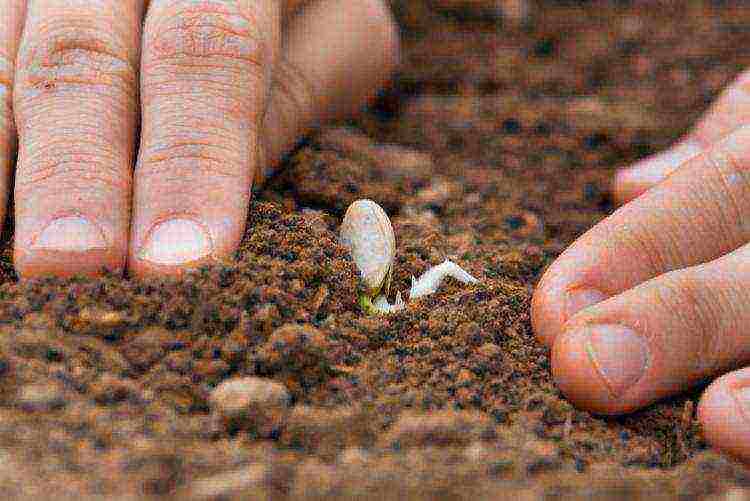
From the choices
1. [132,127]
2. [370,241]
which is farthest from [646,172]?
[132,127]

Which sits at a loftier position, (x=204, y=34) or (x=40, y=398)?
(x=204, y=34)

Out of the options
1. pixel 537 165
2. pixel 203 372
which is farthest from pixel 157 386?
pixel 537 165

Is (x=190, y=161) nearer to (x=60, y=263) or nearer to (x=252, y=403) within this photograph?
(x=60, y=263)

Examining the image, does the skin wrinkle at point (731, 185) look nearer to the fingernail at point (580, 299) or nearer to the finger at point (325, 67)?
the fingernail at point (580, 299)

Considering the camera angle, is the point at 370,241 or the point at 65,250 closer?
the point at 65,250

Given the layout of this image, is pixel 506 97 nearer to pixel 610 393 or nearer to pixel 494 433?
pixel 610 393

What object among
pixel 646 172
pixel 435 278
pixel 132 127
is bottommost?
pixel 646 172

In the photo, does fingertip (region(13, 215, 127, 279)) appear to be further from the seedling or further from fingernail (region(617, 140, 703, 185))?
fingernail (region(617, 140, 703, 185))
